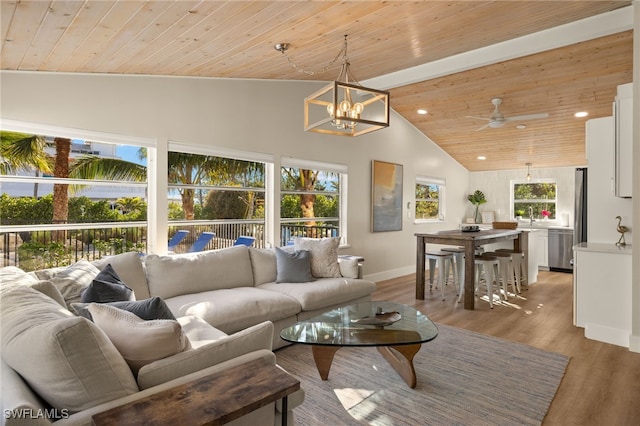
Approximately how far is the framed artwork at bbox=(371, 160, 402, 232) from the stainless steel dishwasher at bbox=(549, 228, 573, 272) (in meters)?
3.21

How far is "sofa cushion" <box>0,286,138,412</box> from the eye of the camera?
4.03 ft

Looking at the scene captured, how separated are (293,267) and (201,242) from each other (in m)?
1.16

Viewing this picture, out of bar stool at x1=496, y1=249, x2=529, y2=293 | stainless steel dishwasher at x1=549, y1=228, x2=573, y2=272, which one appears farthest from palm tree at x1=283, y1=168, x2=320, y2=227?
stainless steel dishwasher at x1=549, y1=228, x2=573, y2=272

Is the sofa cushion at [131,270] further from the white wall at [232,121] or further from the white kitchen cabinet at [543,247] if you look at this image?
the white kitchen cabinet at [543,247]

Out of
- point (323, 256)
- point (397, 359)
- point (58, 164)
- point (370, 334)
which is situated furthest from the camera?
point (323, 256)

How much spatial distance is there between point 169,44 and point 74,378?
8.39 ft

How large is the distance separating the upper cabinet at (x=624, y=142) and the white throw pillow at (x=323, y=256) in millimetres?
2884

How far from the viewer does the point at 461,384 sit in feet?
8.84

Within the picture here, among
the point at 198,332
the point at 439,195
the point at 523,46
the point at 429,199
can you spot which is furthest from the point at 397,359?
the point at 439,195

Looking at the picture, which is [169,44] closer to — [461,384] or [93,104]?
[93,104]

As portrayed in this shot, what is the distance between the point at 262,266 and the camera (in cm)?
399

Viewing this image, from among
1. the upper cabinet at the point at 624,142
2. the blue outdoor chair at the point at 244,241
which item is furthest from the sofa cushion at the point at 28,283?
the upper cabinet at the point at 624,142

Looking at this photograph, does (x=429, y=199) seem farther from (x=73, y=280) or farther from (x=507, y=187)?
(x=73, y=280)

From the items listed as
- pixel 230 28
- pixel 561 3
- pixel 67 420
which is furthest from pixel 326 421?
pixel 561 3
